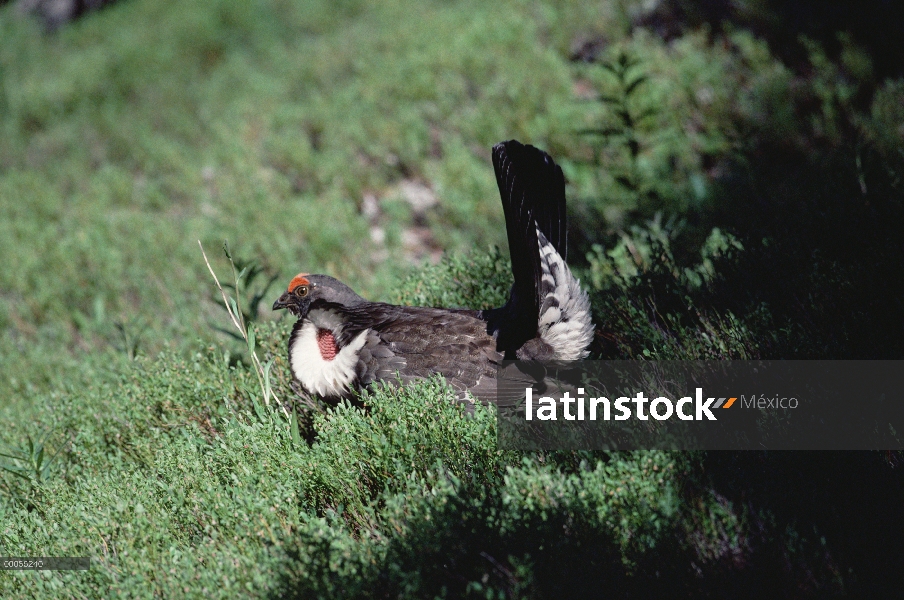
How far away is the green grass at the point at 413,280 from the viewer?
2998 mm

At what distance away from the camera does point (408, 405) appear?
3.75m

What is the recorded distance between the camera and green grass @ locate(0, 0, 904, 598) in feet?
9.84

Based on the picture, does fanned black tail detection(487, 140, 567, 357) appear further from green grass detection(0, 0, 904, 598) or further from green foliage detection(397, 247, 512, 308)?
green foliage detection(397, 247, 512, 308)

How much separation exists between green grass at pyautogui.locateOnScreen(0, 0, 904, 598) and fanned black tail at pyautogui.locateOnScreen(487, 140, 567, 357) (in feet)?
1.95

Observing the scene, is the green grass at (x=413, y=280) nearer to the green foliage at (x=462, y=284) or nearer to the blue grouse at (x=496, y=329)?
the green foliage at (x=462, y=284)


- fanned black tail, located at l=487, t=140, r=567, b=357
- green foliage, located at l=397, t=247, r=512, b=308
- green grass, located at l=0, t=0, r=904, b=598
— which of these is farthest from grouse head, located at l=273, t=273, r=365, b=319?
fanned black tail, located at l=487, t=140, r=567, b=357

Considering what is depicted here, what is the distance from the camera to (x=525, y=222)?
401cm

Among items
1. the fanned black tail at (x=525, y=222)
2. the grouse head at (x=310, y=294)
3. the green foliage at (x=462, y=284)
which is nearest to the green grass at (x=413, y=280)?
the green foliage at (x=462, y=284)

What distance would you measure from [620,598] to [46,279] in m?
7.19

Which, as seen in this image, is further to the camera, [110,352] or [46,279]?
[46,279]

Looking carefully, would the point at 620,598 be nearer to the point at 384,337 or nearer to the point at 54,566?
the point at 384,337

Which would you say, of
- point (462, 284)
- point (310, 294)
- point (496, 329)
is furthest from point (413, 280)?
point (496, 329)

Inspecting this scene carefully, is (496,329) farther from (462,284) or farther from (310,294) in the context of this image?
(310,294)

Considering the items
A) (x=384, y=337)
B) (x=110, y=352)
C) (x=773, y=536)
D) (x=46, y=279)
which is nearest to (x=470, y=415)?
(x=384, y=337)
